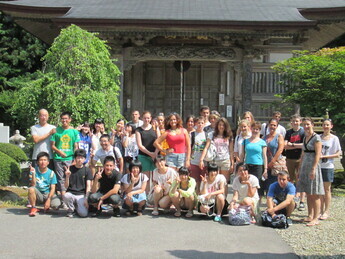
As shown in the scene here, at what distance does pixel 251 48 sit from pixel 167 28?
2.90 meters

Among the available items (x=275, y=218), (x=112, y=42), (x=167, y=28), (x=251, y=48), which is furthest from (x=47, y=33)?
(x=275, y=218)

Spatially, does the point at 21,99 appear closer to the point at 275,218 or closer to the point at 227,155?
the point at 227,155

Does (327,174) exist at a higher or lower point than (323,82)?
lower

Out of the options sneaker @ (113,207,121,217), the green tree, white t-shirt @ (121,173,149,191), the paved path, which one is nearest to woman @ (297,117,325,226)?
the paved path

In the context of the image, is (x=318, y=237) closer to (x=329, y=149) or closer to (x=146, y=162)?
(x=329, y=149)

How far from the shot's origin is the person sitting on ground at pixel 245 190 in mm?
7688

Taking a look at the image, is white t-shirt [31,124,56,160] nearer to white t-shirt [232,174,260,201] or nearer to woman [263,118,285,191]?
white t-shirt [232,174,260,201]

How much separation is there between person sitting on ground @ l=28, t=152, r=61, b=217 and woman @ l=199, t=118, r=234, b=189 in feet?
8.36

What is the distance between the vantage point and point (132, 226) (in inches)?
285

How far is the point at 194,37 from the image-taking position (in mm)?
15977

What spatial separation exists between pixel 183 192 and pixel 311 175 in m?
2.04

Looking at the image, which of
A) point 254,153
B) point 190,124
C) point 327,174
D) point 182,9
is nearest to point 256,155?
point 254,153

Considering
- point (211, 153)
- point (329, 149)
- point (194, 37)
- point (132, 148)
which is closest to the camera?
point (329, 149)

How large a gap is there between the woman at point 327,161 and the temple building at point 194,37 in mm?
6297
